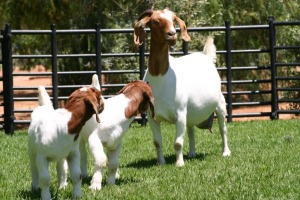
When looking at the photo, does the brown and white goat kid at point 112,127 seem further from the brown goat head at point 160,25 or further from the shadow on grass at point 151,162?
the shadow on grass at point 151,162

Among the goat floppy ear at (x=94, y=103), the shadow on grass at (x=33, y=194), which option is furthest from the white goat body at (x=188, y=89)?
the goat floppy ear at (x=94, y=103)

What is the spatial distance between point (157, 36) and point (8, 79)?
24.2 feet

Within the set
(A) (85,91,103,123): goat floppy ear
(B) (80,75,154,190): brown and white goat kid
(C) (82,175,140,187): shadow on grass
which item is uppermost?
(A) (85,91,103,123): goat floppy ear

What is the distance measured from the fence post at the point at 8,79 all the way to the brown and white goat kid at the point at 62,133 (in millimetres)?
9317

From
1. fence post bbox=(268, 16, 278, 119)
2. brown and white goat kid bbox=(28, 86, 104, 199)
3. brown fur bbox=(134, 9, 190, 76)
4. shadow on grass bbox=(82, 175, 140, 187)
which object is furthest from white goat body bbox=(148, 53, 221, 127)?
fence post bbox=(268, 16, 278, 119)

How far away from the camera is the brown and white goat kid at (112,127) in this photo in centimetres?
892

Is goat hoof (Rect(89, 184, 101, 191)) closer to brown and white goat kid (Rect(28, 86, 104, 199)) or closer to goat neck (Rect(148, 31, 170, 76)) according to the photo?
brown and white goat kid (Rect(28, 86, 104, 199))

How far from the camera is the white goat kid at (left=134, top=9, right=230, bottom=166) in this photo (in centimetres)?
1066

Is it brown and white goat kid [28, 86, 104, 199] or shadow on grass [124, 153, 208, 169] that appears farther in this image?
shadow on grass [124, 153, 208, 169]

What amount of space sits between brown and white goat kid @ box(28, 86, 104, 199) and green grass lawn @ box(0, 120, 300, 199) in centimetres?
44

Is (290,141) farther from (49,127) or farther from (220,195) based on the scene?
(49,127)

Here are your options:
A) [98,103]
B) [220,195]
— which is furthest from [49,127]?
[220,195]

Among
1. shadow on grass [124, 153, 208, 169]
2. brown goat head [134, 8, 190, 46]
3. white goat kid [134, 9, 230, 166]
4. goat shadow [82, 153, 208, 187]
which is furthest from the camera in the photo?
shadow on grass [124, 153, 208, 169]

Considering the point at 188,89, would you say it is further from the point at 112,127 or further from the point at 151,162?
the point at 112,127
